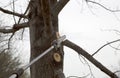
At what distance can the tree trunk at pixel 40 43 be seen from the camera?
11.0ft

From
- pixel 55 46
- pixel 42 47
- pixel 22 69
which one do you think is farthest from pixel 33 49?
pixel 22 69

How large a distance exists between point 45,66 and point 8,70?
495 inches

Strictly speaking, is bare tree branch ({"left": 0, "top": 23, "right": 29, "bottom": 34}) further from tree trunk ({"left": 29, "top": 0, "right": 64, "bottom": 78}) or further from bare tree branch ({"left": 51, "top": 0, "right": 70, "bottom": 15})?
bare tree branch ({"left": 51, "top": 0, "right": 70, "bottom": 15})

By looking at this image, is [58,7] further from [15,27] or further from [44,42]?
[15,27]

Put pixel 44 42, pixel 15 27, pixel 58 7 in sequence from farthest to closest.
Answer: pixel 15 27
pixel 58 7
pixel 44 42

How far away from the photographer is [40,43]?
145 inches

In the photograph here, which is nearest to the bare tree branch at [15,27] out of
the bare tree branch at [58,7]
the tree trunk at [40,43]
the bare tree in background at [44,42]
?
the bare tree in background at [44,42]

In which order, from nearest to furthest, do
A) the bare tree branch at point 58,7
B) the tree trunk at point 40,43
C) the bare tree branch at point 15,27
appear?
the tree trunk at point 40,43
the bare tree branch at point 58,7
the bare tree branch at point 15,27

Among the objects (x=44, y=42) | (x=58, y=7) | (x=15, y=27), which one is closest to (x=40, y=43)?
(x=44, y=42)

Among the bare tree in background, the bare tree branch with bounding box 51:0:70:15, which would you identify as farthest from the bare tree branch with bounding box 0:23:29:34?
the bare tree branch with bounding box 51:0:70:15

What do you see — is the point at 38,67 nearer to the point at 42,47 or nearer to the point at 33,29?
the point at 42,47

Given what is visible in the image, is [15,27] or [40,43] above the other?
[15,27]

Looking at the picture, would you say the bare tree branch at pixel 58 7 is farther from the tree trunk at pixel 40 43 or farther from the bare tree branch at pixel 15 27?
the bare tree branch at pixel 15 27

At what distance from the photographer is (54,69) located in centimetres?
343
